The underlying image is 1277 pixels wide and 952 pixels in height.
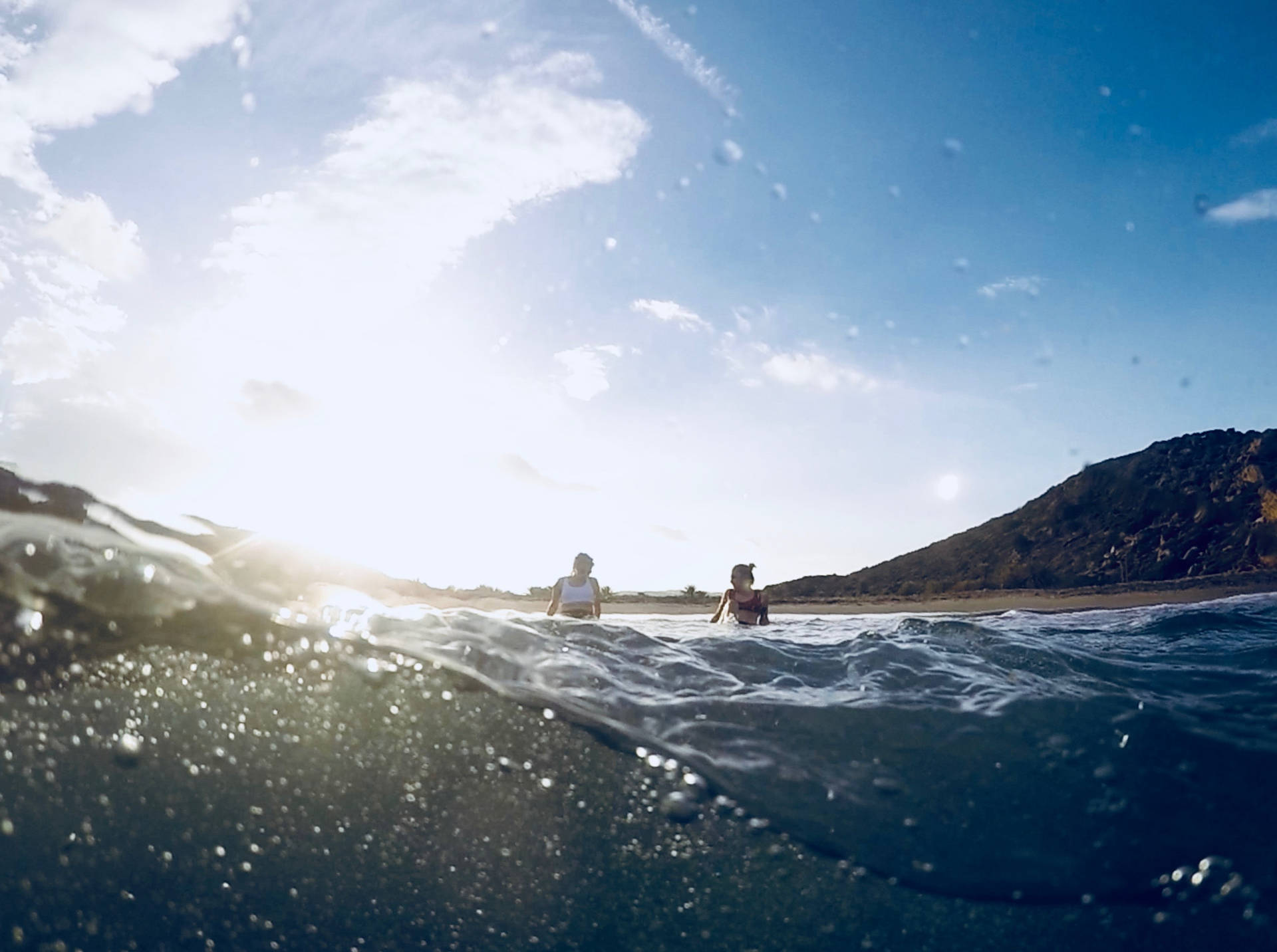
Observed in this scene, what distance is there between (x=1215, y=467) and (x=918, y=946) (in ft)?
123

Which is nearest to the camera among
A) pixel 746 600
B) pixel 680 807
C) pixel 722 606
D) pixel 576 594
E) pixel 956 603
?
pixel 680 807

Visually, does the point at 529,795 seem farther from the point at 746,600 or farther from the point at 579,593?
the point at 746,600

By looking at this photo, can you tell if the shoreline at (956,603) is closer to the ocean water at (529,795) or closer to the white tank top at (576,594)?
the white tank top at (576,594)

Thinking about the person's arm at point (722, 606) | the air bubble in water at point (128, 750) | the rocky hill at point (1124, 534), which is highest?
the rocky hill at point (1124, 534)

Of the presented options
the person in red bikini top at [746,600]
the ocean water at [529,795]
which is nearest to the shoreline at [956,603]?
the person in red bikini top at [746,600]

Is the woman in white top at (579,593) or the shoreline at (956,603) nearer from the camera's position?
the woman in white top at (579,593)

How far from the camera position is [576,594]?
9961mm

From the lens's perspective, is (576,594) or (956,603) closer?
(576,594)

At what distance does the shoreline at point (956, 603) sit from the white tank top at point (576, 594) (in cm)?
827

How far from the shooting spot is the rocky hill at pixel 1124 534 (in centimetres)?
2775

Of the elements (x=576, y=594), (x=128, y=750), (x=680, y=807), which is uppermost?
(x=576, y=594)

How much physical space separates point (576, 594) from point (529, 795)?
574cm

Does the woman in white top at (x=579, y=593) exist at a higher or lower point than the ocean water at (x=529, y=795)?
higher

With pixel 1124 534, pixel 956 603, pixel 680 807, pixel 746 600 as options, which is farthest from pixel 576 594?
pixel 1124 534
